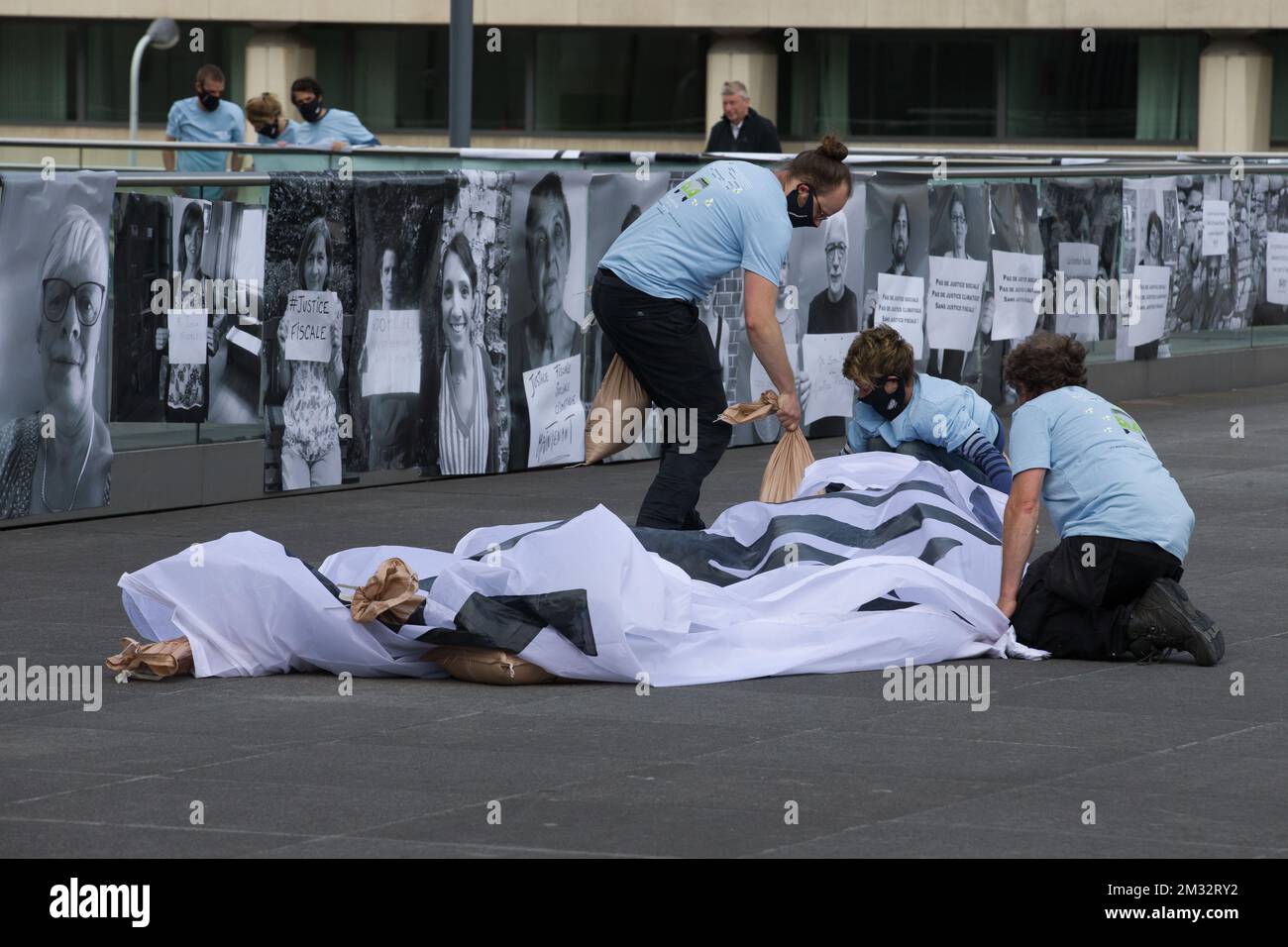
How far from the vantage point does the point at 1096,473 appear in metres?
7.46

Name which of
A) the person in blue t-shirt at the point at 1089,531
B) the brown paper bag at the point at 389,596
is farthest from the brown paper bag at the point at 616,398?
the brown paper bag at the point at 389,596

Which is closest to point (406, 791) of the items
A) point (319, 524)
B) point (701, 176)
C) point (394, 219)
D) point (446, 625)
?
point (446, 625)

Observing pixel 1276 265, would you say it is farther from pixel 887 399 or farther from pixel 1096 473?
pixel 1096 473

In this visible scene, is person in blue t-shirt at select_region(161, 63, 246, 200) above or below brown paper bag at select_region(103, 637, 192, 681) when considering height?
above

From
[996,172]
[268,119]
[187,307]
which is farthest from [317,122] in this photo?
[187,307]

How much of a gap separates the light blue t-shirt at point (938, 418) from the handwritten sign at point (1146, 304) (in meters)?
7.52

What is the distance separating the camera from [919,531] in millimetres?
7980

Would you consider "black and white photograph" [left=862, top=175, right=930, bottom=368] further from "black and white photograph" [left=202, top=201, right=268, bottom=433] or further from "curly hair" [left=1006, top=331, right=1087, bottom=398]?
"curly hair" [left=1006, top=331, right=1087, bottom=398]

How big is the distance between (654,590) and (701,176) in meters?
2.02

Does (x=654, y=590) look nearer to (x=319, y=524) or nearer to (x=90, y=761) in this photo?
(x=90, y=761)

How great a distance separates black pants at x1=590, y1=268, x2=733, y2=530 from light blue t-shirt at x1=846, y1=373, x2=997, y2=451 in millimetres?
736

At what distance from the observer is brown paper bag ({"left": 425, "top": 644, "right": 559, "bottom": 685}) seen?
7098 millimetres

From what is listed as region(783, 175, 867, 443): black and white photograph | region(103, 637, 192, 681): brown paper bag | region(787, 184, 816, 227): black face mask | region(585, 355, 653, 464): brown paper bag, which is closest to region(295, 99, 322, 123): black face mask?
region(783, 175, 867, 443): black and white photograph
